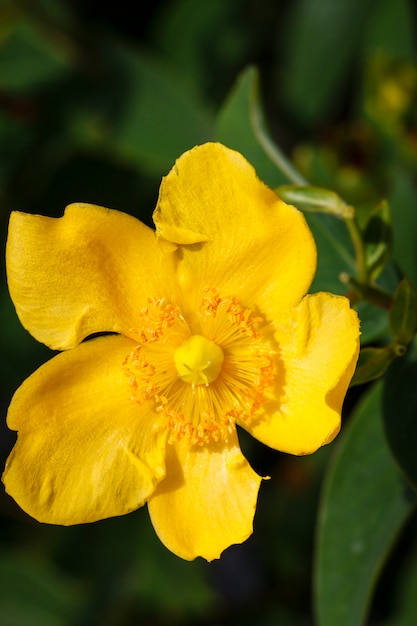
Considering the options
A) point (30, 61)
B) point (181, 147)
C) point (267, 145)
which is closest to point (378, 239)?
point (267, 145)

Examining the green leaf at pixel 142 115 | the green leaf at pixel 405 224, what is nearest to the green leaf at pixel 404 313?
the green leaf at pixel 405 224

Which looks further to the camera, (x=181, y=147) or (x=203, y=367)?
(x=181, y=147)

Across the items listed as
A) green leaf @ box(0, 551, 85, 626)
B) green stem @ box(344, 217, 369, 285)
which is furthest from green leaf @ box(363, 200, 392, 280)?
green leaf @ box(0, 551, 85, 626)

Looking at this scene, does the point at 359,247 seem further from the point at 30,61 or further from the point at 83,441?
the point at 30,61

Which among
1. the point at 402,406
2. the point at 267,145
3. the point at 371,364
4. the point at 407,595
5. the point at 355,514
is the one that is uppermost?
the point at 267,145

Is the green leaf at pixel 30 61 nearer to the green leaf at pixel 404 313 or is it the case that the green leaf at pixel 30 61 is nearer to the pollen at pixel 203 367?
the pollen at pixel 203 367

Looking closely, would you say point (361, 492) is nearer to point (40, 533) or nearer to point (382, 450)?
point (382, 450)

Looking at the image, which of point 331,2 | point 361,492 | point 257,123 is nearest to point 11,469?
point 361,492
